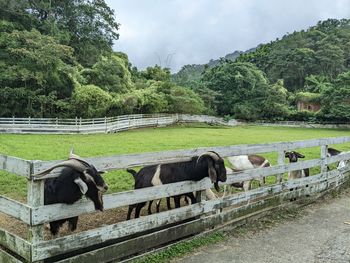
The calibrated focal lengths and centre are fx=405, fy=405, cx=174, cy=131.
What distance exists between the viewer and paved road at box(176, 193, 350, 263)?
492cm

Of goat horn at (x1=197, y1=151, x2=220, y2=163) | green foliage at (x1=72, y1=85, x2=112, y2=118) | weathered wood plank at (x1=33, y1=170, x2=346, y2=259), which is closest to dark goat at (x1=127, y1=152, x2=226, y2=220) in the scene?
goat horn at (x1=197, y1=151, x2=220, y2=163)

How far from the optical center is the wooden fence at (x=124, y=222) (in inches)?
145

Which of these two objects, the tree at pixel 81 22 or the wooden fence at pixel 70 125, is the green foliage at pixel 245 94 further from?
the wooden fence at pixel 70 125

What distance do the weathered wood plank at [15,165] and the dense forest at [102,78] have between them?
29.8 metres

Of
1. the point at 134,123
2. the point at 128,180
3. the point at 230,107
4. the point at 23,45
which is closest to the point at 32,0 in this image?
the point at 23,45

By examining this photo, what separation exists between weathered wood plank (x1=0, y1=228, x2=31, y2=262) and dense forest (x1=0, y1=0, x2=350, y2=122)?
97.8 ft

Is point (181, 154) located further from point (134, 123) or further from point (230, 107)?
point (230, 107)

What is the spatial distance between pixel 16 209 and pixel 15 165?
42 centimetres

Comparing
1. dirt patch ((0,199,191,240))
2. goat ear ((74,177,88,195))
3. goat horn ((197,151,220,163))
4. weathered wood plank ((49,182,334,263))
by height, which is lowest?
dirt patch ((0,199,191,240))

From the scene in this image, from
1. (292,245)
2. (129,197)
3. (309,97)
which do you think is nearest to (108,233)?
(129,197)

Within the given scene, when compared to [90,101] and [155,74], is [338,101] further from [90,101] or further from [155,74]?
[90,101]

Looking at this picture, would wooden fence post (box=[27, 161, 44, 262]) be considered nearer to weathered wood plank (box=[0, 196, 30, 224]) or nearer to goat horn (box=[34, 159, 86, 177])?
weathered wood plank (box=[0, 196, 30, 224])

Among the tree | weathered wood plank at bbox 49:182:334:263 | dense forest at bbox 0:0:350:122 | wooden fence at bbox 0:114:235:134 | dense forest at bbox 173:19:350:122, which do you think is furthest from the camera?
dense forest at bbox 173:19:350:122

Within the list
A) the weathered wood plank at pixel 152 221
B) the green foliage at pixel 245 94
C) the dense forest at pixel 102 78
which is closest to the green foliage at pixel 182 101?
the dense forest at pixel 102 78
